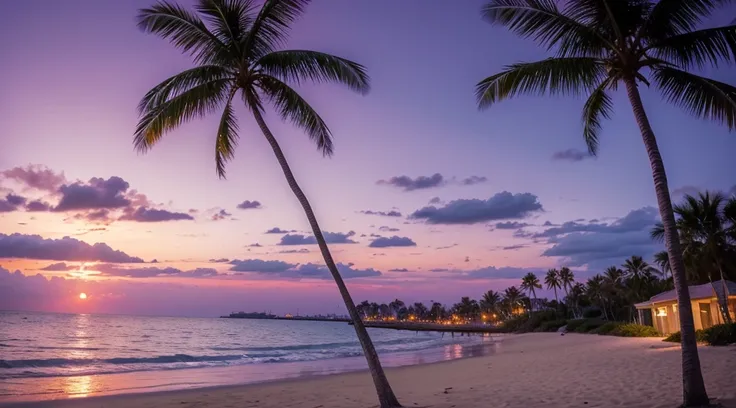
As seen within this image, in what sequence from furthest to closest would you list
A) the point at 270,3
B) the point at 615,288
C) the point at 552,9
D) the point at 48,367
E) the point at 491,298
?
the point at 491,298 → the point at 615,288 → the point at 48,367 → the point at 270,3 → the point at 552,9

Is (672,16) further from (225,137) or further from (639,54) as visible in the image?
(225,137)

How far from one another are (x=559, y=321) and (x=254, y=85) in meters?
58.6

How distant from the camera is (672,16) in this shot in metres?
8.73

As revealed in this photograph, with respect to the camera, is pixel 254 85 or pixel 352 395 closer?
pixel 254 85

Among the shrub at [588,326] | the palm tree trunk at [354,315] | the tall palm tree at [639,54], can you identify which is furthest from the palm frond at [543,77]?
the shrub at [588,326]

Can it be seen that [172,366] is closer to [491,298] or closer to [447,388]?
[447,388]

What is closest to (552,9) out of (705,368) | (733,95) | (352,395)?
(733,95)

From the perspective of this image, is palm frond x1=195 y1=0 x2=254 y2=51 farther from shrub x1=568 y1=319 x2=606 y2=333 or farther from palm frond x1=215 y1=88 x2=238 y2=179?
shrub x1=568 y1=319 x2=606 y2=333

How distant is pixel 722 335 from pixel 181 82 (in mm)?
19044

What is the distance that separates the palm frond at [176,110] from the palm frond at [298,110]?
922mm

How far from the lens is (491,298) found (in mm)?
134500

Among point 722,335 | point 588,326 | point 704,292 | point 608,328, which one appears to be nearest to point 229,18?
point 722,335

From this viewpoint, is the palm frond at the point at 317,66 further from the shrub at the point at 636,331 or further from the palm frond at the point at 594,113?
the shrub at the point at 636,331

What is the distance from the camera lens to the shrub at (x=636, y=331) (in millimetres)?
30516
